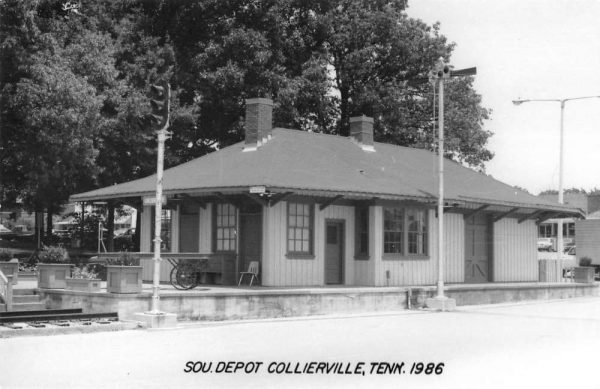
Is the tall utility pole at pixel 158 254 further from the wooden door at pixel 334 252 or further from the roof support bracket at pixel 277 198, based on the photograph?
the wooden door at pixel 334 252

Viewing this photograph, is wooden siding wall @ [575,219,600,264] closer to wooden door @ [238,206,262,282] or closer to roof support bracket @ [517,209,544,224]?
roof support bracket @ [517,209,544,224]

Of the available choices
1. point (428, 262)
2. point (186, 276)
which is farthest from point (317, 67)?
point (186, 276)

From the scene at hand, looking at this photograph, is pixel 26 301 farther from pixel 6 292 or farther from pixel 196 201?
pixel 196 201

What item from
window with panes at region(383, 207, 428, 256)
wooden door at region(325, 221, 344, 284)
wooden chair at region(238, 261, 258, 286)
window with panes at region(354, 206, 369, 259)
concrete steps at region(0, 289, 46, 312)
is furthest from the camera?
window with panes at region(383, 207, 428, 256)

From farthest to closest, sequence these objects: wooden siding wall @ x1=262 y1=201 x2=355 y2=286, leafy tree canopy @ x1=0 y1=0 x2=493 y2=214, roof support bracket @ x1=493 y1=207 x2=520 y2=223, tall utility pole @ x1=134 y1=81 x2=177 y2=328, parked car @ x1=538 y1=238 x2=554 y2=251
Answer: parked car @ x1=538 y1=238 x2=554 y2=251, roof support bracket @ x1=493 y1=207 x2=520 y2=223, leafy tree canopy @ x1=0 y1=0 x2=493 y2=214, wooden siding wall @ x1=262 y1=201 x2=355 y2=286, tall utility pole @ x1=134 y1=81 x2=177 y2=328

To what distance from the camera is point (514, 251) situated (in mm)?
31938

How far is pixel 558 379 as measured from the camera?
1084 cm

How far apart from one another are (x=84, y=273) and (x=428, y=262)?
11.1 meters

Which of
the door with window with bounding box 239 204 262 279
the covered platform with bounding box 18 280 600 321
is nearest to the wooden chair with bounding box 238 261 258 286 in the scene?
the door with window with bounding box 239 204 262 279

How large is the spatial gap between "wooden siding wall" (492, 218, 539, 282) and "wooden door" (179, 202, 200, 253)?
11.5 metres

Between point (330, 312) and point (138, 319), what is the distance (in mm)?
5699

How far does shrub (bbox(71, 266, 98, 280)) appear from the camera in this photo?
21906 mm

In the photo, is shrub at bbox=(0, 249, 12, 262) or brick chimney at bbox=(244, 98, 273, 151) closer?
shrub at bbox=(0, 249, 12, 262)

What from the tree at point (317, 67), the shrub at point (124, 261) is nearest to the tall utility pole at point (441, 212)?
the shrub at point (124, 261)
